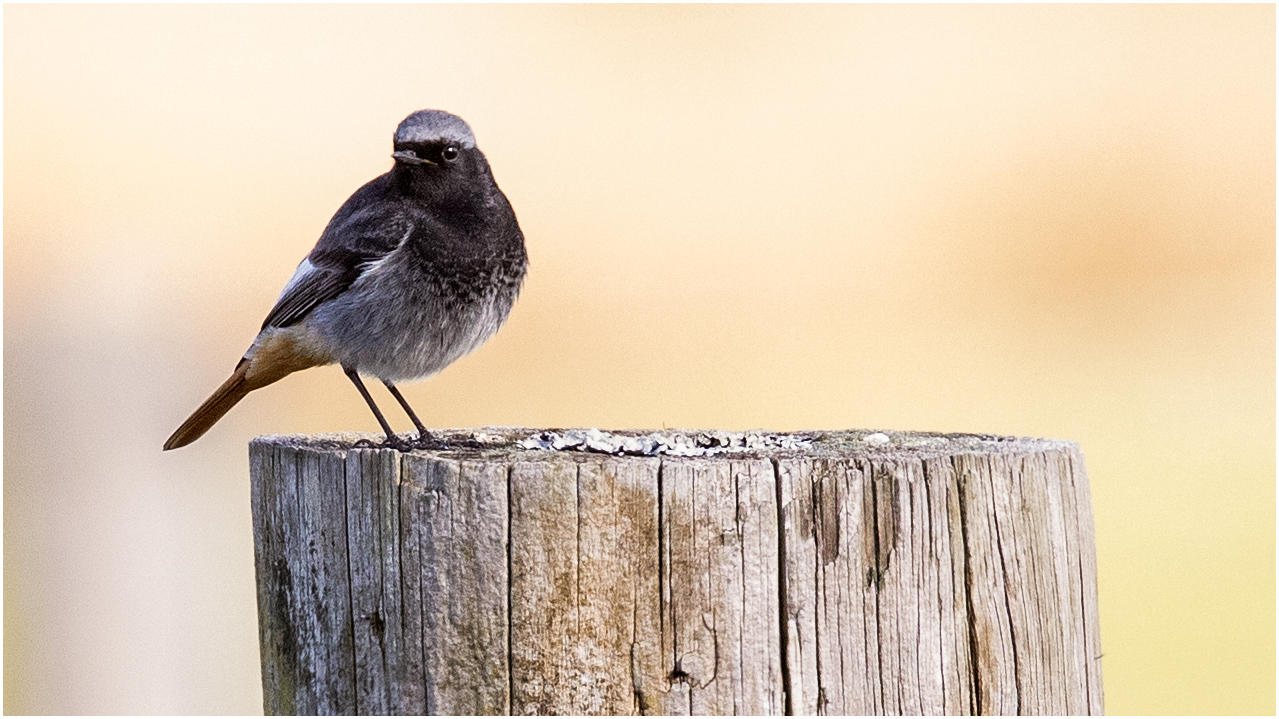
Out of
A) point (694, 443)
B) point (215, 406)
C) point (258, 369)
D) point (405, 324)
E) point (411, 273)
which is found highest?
point (411, 273)

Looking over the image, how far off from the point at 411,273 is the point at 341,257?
0.93 ft

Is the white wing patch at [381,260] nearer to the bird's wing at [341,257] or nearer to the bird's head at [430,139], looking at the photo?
the bird's wing at [341,257]

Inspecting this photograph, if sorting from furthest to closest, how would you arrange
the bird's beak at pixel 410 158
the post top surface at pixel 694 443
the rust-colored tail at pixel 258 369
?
the rust-colored tail at pixel 258 369
the bird's beak at pixel 410 158
the post top surface at pixel 694 443

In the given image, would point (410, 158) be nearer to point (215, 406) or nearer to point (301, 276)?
point (301, 276)

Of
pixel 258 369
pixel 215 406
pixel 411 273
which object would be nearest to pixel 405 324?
pixel 411 273

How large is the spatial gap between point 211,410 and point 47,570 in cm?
113

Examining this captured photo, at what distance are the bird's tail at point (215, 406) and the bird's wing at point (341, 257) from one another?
21 centimetres

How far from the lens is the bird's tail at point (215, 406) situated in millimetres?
5027

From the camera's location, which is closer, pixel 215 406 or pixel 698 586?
pixel 698 586

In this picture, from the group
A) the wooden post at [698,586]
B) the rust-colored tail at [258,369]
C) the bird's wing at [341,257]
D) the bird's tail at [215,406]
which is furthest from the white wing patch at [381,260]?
the wooden post at [698,586]

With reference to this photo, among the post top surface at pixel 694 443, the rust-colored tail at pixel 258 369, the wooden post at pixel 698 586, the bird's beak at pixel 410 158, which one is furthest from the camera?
the rust-colored tail at pixel 258 369

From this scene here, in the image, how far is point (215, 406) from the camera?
5062 mm

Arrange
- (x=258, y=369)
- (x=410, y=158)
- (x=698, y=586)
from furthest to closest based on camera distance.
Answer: (x=258, y=369)
(x=410, y=158)
(x=698, y=586)

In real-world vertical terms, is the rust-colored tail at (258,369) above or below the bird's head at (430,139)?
below
